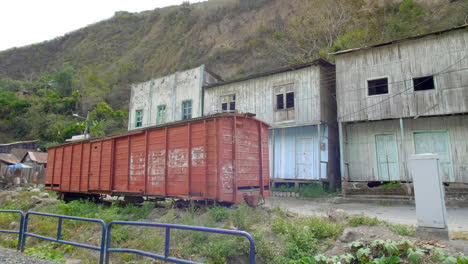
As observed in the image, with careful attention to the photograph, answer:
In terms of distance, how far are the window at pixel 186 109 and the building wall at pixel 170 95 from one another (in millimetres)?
230

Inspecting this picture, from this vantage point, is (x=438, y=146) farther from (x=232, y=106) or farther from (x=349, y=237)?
(x=232, y=106)

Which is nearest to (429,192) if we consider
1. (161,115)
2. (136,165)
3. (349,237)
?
(349,237)

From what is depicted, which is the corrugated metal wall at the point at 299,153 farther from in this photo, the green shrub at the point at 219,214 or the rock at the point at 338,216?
the green shrub at the point at 219,214

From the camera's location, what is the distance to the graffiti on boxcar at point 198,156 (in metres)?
8.47

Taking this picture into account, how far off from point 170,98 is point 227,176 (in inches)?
612

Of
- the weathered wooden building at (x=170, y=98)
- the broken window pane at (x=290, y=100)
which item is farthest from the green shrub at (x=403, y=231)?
the weathered wooden building at (x=170, y=98)

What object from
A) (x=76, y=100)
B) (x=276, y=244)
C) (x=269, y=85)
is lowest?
(x=276, y=244)

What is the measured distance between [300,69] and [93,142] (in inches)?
465

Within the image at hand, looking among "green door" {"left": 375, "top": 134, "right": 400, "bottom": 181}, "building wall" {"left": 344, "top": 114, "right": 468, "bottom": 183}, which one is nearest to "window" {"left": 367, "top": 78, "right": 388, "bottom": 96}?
"building wall" {"left": 344, "top": 114, "right": 468, "bottom": 183}

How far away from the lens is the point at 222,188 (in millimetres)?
8078

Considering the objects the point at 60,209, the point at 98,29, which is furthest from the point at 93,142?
the point at 98,29

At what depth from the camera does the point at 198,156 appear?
28.3 feet

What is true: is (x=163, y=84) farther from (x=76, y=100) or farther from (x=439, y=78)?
(x=76, y=100)

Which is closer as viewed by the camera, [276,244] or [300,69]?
[276,244]
